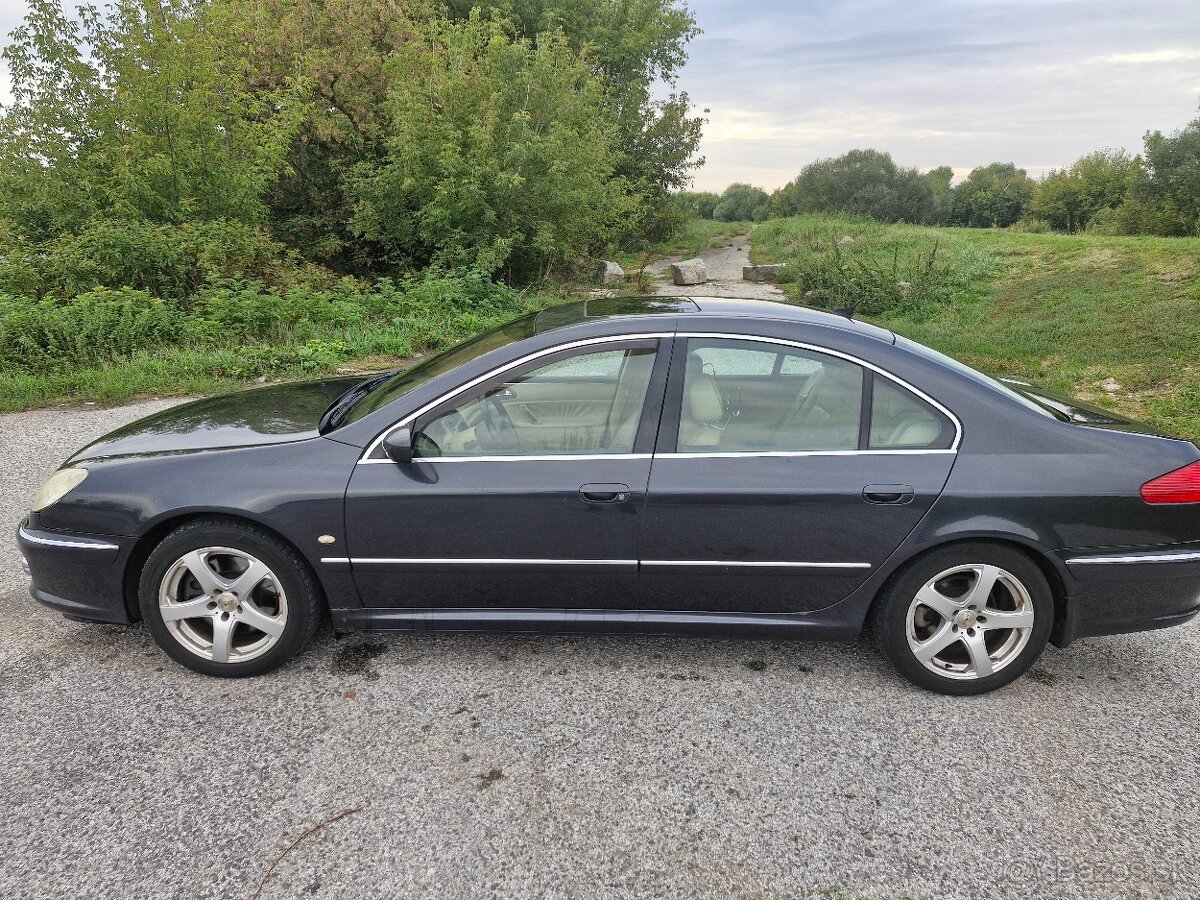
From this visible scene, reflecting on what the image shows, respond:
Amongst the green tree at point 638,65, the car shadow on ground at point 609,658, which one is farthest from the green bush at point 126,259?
the green tree at point 638,65

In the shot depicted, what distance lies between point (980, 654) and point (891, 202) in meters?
62.6

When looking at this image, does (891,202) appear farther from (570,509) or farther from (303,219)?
(570,509)

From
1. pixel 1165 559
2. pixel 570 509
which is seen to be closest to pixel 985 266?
pixel 1165 559

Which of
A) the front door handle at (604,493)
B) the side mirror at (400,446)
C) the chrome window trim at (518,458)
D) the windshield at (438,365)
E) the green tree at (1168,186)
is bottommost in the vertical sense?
the front door handle at (604,493)

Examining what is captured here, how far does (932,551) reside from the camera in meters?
2.85

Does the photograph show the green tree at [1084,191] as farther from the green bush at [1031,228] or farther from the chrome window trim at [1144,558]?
the chrome window trim at [1144,558]

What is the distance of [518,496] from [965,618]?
1.76 m

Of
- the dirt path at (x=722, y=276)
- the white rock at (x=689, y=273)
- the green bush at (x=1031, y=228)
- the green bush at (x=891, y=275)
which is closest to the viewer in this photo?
the green bush at (x=891, y=275)

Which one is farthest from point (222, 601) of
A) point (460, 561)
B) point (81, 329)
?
point (81, 329)

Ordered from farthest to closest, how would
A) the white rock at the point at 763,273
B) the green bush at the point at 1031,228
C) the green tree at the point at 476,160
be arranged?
1. the green bush at the point at 1031,228
2. the white rock at the point at 763,273
3. the green tree at the point at 476,160

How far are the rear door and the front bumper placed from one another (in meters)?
2.04

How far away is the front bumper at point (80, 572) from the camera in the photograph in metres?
2.91

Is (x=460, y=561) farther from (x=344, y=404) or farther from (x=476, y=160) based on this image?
(x=476, y=160)

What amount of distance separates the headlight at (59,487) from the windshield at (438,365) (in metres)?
1.04
